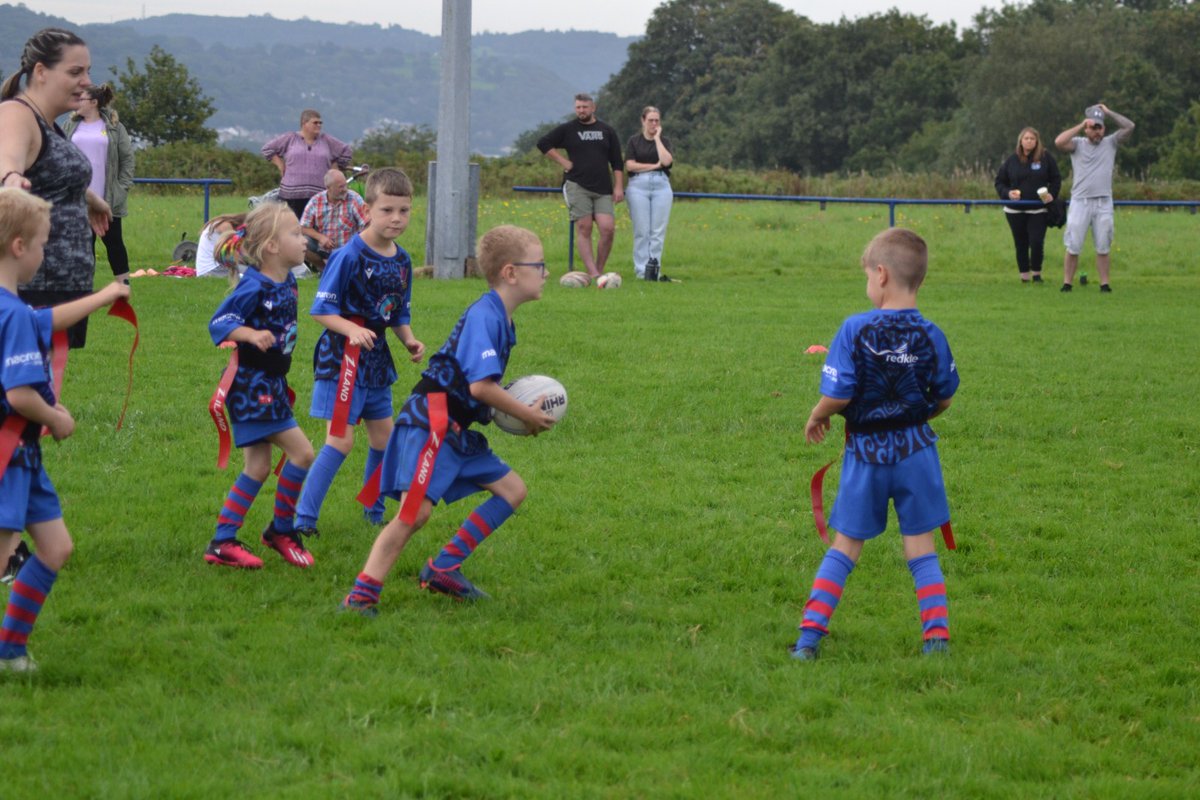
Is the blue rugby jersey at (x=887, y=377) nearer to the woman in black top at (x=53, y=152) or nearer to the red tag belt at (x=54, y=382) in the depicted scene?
the red tag belt at (x=54, y=382)

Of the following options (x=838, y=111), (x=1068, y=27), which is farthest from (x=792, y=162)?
(x=1068, y=27)

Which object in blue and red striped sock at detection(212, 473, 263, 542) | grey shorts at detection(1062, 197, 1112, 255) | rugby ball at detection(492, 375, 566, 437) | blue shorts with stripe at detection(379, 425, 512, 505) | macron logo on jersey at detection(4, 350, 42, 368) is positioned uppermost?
grey shorts at detection(1062, 197, 1112, 255)

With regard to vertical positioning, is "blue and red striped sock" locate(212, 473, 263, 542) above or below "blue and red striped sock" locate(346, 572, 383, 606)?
above

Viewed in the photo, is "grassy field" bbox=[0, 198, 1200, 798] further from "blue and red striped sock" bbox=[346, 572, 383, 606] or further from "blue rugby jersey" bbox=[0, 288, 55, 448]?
"blue rugby jersey" bbox=[0, 288, 55, 448]

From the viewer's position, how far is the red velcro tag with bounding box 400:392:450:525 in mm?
5023

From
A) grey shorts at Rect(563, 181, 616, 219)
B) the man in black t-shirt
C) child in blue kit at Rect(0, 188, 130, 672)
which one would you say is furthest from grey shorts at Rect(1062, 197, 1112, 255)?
child in blue kit at Rect(0, 188, 130, 672)

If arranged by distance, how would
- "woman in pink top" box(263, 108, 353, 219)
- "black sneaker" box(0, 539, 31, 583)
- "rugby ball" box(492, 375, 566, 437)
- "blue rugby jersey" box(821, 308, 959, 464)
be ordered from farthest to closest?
1. "woman in pink top" box(263, 108, 353, 219)
2. "black sneaker" box(0, 539, 31, 583)
3. "rugby ball" box(492, 375, 566, 437)
4. "blue rugby jersey" box(821, 308, 959, 464)

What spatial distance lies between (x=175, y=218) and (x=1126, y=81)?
54.0 metres

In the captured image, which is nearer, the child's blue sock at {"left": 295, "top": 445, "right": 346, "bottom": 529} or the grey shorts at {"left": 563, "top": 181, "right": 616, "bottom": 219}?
the child's blue sock at {"left": 295, "top": 445, "right": 346, "bottom": 529}

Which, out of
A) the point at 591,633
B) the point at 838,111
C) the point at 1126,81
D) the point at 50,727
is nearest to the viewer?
the point at 50,727

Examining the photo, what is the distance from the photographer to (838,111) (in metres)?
80.6

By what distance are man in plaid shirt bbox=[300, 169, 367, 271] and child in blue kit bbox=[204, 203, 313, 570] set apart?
7089 millimetres

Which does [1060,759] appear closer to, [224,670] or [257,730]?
[257,730]

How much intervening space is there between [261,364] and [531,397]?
123cm
